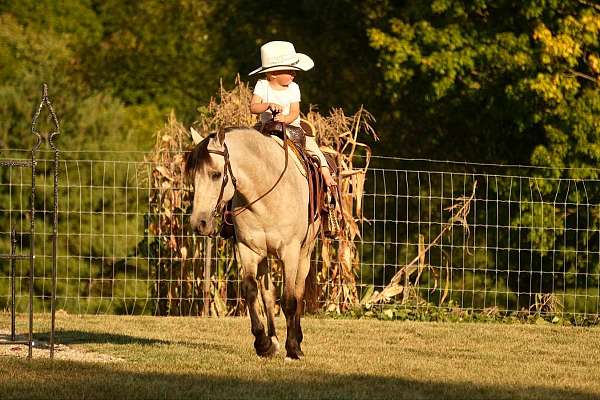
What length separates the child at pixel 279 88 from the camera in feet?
37.5

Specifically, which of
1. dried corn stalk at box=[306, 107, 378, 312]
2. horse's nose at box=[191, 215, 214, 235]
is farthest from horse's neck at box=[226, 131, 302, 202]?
dried corn stalk at box=[306, 107, 378, 312]

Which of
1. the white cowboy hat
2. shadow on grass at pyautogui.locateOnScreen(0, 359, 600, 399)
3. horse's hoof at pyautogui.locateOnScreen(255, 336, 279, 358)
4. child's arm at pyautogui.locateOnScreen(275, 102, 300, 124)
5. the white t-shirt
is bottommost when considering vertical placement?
shadow on grass at pyautogui.locateOnScreen(0, 359, 600, 399)

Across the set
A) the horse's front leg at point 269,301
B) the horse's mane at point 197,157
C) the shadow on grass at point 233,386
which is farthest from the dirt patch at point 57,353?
the horse's mane at point 197,157

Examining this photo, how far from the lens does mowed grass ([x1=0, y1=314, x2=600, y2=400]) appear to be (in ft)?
30.3

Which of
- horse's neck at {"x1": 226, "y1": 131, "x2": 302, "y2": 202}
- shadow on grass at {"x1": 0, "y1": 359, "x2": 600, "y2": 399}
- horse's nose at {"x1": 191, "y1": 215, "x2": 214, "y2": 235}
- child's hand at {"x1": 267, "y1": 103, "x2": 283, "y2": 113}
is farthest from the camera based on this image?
child's hand at {"x1": 267, "y1": 103, "x2": 283, "y2": 113}

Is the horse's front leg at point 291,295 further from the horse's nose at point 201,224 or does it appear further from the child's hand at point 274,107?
the child's hand at point 274,107

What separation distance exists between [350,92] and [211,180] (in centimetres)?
2193

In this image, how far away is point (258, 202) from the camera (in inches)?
424

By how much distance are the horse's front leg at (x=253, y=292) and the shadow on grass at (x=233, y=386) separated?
0.61m

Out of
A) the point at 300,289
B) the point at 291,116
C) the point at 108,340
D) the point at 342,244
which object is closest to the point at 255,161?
the point at 291,116

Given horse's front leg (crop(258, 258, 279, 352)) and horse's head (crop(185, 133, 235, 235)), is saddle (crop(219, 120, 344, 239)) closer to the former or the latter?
horse's front leg (crop(258, 258, 279, 352))

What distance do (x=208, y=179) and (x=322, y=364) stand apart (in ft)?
5.63

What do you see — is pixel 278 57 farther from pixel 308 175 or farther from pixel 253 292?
pixel 253 292

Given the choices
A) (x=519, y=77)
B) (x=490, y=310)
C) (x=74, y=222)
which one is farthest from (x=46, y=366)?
(x=519, y=77)
